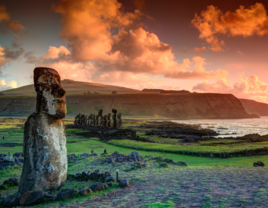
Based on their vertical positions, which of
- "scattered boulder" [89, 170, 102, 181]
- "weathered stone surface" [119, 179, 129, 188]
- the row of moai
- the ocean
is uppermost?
the row of moai

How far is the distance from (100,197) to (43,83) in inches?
201

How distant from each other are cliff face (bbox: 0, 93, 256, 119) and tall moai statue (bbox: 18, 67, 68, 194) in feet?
460

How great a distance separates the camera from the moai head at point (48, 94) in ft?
28.6

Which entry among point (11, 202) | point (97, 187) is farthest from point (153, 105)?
point (11, 202)

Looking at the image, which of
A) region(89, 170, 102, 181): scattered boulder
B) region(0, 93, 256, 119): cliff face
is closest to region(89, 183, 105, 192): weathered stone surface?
region(89, 170, 102, 181): scattered boulder

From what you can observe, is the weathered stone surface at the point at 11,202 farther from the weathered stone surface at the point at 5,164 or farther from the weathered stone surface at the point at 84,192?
the weathered stone surface at the point at 5,164

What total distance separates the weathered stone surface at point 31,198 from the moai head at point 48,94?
3061mm

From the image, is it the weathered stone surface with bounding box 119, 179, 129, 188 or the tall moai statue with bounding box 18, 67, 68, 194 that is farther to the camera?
the weathered stone surface with bounding box 119, 179, 129, 188

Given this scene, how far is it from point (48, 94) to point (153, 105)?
523 ft

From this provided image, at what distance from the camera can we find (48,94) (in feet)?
28.8

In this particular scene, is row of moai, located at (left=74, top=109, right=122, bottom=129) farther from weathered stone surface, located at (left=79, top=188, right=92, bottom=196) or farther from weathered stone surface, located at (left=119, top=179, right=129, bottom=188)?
weathered stone surface, located at (left=79, top=188, right=92, bottom=196)

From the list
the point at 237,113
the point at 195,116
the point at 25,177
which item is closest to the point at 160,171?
the point at 25,177

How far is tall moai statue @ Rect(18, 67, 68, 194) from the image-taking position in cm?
828

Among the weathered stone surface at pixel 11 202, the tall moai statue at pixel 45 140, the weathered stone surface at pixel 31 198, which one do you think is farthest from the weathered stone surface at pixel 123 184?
the weathered stone surface at pixel 11 202
